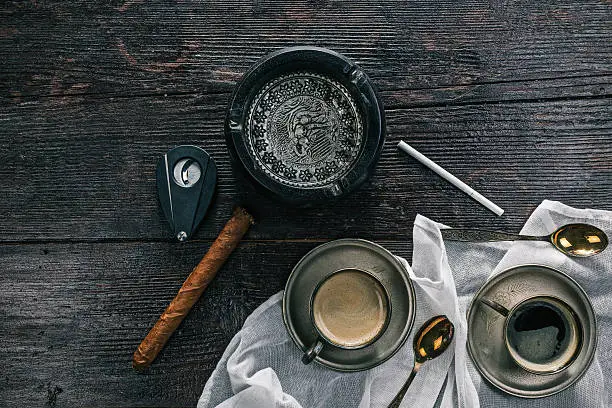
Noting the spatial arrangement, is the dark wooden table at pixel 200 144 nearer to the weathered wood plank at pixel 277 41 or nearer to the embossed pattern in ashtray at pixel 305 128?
the weathered wood plank at pixel 277 41

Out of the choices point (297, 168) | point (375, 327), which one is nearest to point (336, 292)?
point (375, 327)

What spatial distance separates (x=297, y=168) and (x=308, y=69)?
160 millimetres

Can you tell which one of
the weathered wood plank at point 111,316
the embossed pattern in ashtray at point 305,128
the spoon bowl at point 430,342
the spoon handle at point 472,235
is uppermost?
the embossed pattern in ashtray at point 305,128

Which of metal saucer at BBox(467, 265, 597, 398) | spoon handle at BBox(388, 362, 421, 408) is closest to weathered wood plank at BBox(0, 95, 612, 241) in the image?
metal saucer at BBox(467, 265, 597, 398)

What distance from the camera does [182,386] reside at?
117 centimetres

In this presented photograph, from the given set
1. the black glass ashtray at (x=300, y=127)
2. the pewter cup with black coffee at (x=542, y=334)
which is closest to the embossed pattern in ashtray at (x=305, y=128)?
the black glass ashtray at (x=300, y=127)

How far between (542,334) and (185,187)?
66 cm

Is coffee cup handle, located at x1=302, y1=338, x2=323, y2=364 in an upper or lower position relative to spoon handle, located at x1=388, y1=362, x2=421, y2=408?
upper

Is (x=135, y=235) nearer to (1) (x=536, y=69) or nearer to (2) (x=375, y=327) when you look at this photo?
(2) (x=375, y=327)

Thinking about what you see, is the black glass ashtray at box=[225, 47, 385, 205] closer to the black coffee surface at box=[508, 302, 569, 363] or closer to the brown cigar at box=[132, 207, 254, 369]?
the brown cigar at box=[132, 207, 254, 369]

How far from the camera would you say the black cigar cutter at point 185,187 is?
1.14m

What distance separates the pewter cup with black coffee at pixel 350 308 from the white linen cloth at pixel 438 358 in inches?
3.0

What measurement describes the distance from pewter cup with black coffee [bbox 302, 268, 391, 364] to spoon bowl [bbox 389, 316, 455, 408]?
8 cm

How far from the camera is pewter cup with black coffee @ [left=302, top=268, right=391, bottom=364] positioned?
1.08 metres
